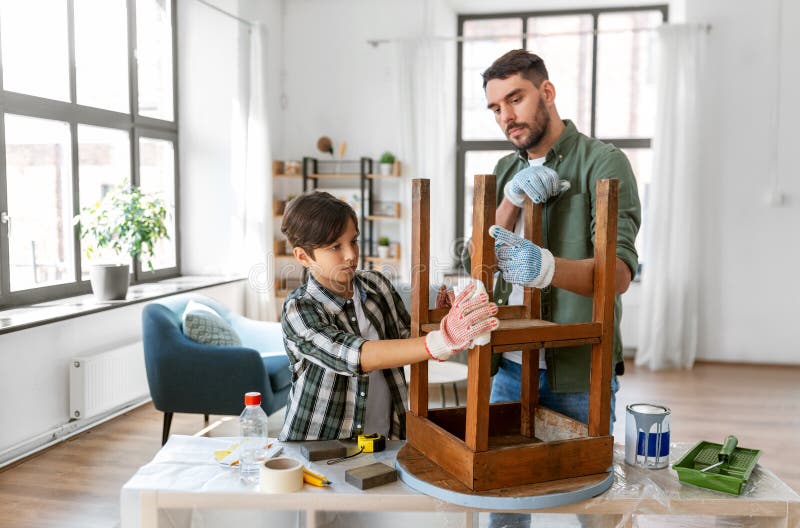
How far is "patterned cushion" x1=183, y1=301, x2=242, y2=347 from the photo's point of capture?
339cm

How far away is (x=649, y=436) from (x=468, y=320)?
522 mm

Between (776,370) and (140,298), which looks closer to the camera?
(140,298)

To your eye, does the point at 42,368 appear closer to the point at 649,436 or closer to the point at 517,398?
the point at 517,398

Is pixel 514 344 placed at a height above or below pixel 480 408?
above

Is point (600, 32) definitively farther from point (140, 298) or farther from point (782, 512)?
point (782, 512)

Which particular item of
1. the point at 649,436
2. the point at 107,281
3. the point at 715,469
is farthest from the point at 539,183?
the point at 107,281

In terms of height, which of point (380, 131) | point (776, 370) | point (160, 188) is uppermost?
point (380, 131)

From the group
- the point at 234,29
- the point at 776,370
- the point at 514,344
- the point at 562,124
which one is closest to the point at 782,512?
the point at 514,344

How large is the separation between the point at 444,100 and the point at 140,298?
2.81 m

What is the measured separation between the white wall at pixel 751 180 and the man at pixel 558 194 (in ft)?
13.3

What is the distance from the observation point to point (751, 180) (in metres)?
5.28

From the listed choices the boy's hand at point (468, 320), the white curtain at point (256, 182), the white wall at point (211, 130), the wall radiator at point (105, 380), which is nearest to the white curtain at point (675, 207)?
the white curtain at point (256, 182)

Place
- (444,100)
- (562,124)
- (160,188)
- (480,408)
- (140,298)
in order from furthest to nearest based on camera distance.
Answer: (444,100)
(160,188)
(140,298)
(562,124)
(480,408)

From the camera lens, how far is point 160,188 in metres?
5.17
